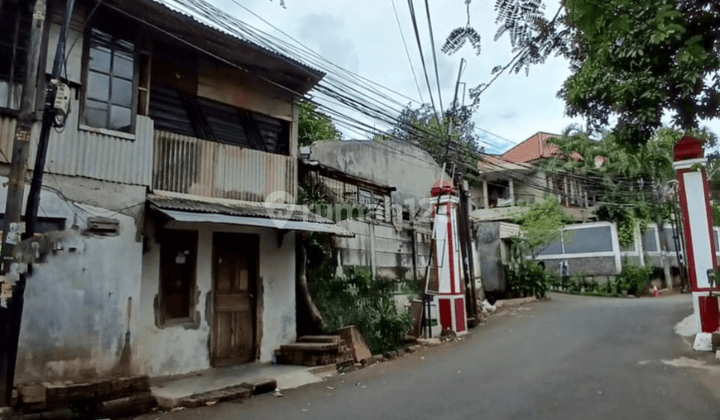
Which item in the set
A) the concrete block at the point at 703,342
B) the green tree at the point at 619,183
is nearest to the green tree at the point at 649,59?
the concrete block at the point at 703,342

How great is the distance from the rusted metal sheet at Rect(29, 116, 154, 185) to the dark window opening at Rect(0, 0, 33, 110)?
551 millimetres

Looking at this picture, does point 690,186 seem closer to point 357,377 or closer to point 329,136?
point 357,377

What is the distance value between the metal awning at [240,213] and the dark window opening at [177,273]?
660 millimetres

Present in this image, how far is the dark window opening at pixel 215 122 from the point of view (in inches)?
324

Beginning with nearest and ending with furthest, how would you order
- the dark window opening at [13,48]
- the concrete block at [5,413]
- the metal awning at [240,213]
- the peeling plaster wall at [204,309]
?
the concrete block at [5,413] < the dark window opening at [13,48] < the metal awning at [240,213] < the peeling plaster wall at [204,309]

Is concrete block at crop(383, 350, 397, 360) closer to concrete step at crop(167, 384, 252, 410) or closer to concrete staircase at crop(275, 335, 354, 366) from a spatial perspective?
concrete staircase at crop(275, 335, 354, 366)

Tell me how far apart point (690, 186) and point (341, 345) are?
724cm

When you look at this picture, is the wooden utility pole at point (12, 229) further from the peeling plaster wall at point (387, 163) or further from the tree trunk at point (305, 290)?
the peeling plaster wall at point (387, 163)

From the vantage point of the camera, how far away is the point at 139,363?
23.0 ft

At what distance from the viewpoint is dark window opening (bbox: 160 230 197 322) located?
25.4ft

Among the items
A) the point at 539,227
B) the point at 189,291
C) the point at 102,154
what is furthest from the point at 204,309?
the point at 539,227

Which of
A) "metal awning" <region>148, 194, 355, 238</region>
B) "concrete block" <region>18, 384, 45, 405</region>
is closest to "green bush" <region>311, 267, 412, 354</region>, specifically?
"metal awning" <region>148, 194, 355, 238</region>

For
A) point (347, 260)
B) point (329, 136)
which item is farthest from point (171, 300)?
point (329, 136)

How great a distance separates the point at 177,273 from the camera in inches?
312
